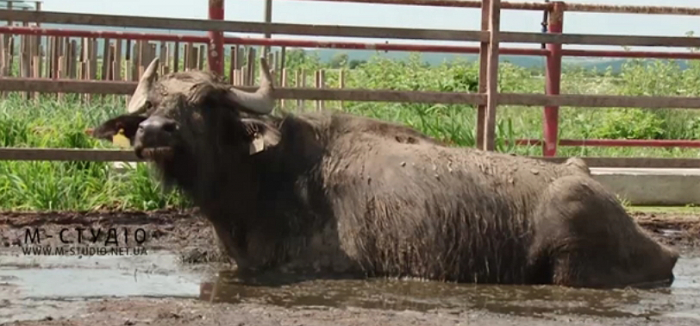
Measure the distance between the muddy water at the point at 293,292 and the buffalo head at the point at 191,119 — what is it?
2.72 feet

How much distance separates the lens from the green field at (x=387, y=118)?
1115cm

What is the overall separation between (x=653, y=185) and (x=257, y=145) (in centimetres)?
568

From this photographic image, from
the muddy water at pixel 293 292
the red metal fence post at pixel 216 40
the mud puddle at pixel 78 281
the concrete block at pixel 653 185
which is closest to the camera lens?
the mud puddle at pixel 78 281

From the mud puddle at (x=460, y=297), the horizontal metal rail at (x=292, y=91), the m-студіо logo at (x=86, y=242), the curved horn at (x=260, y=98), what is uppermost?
the curved horn at (x=260, y=98)

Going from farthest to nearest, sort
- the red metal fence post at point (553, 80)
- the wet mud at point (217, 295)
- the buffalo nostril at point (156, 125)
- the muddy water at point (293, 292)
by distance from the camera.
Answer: the red metal fence post at point (553, 80) → the buffalo nostril at point (156, 125) → the muddy water at point (293, 292) → the wet mud at point (217, 295)

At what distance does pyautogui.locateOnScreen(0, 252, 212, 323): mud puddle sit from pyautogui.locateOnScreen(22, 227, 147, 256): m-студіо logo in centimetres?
22

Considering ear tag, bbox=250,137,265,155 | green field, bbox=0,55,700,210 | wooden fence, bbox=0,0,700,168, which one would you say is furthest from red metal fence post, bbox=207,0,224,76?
ear tag, bbox=250,137,265,155

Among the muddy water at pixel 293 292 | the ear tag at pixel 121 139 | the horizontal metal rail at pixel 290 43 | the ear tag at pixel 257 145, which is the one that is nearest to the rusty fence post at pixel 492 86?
the horizontal metal rail at pixel 290 43

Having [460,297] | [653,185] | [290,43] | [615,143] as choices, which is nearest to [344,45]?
[290,43]

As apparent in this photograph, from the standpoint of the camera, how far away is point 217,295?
291 inches

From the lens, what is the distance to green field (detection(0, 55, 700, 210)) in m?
11.1

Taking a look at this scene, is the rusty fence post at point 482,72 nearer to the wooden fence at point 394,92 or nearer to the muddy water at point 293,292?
the wooden fence at point 394,92

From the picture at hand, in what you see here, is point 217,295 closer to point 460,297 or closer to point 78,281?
point 78,281

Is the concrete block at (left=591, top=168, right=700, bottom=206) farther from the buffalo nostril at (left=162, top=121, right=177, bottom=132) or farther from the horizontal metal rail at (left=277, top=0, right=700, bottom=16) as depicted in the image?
the buffalo nostril at (left=162, top=121, right=177, bottom=132)
